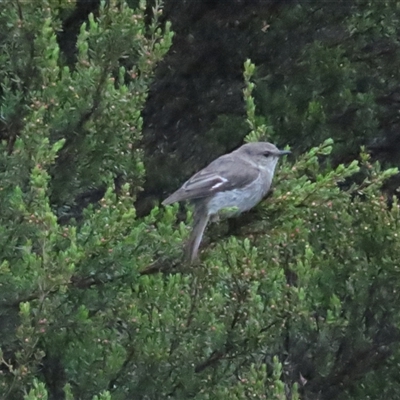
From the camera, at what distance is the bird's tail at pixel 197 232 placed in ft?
15.5

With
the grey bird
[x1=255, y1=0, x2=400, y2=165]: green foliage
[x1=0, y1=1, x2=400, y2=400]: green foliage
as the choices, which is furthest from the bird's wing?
[x1=255, y1=0, x2=400, y2=165]: green foliage

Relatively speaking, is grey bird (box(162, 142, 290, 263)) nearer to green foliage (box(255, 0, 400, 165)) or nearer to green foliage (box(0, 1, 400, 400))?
green foliage (box(0, 1, 400, 400))

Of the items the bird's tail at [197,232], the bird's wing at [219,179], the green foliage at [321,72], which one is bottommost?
the green foliage at [321,72]

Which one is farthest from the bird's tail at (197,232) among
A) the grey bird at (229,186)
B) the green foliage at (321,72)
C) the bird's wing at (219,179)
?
the green foliage at (321,72)

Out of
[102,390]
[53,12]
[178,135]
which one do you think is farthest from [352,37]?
[102,390]

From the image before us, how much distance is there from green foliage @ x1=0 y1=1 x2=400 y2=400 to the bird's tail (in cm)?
5

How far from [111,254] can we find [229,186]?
5.27 feet

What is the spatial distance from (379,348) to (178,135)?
2506 millimetres

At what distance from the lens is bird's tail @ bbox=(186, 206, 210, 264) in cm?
471

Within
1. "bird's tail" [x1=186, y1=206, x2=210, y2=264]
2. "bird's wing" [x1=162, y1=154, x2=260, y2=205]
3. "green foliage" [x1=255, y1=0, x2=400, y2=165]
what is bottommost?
"green foliage" [x1=255, y1=0, x2=400, y2=165]

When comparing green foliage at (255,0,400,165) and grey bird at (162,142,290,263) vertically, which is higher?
grey bird at (162,142,290,263)

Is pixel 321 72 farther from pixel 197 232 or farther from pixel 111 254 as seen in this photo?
pixel 111 254

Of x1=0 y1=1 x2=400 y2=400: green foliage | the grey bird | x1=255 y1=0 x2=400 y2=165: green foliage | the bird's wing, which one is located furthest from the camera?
x1=255 y1=0 x2=400 y2=165: green foliage

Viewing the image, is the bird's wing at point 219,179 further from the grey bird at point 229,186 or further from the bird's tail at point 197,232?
the bird's tail at point 197,232
